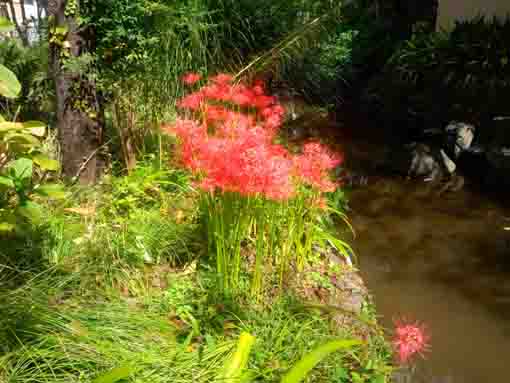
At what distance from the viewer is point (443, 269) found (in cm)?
424

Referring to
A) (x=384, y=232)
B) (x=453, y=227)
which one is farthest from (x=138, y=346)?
(x=453, y=227)

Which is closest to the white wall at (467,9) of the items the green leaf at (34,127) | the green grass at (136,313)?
the green grass at (136,313)

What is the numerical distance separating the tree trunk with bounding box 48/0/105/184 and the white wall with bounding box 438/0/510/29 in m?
7.69

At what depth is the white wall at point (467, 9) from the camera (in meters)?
8.16

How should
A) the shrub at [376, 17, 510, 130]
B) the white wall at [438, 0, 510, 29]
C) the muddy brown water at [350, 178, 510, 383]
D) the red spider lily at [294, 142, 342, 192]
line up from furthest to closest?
the white wall at [438, 0, 510, 29] < the shrub at [376, 17, 510, 130] < the muddy brown water at [350, 178, 510, 383] < the red spider lily at [294, 142, 342, 192]

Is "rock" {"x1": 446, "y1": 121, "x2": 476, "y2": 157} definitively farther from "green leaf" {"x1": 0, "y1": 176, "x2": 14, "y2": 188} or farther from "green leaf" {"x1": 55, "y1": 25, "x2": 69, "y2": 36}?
"green leaf" {"x1": 0, "y1": 176, "x2": 14, "y2": 188}

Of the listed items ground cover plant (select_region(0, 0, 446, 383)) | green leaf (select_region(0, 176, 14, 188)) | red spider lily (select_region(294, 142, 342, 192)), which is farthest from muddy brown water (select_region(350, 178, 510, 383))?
green leaf (select_region(0, 176, 14, 188))

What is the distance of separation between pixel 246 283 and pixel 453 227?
10.7 feet

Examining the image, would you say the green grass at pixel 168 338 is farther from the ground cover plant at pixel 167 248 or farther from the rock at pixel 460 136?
the rock at pixel 460 136

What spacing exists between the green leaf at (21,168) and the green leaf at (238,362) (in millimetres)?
1380

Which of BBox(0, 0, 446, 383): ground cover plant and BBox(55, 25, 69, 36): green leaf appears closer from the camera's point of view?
BBox(0, 0, 446, 383): ground cover plant

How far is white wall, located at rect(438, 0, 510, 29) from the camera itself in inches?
321

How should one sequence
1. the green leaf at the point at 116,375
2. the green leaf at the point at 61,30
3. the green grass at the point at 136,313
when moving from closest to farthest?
the green leaf at the point at 116,375 → the green grass at the point at 136,313 → the green leaf at the point at 61,30

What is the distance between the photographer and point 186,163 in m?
2.57
